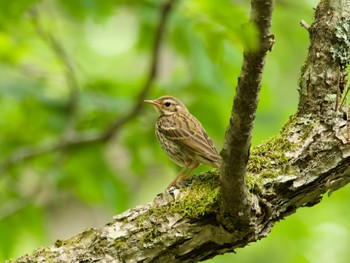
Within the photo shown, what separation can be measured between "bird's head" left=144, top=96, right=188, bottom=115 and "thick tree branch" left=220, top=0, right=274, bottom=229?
3259 millimetres

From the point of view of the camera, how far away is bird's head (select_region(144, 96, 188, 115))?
314 inches

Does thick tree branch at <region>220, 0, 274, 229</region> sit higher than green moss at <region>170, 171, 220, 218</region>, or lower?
lower

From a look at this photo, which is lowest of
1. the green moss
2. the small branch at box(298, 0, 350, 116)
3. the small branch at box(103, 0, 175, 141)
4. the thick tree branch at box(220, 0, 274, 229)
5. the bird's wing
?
the thick tree branch at box(220, 0, 274, 229)

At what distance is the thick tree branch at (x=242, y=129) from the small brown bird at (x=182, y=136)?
1.71 metres

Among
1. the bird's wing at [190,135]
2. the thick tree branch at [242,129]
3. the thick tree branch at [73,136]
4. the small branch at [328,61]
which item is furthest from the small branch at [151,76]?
the thick tree branch at [242,129]

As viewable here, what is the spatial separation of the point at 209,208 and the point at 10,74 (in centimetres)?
608

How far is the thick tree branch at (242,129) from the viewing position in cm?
351

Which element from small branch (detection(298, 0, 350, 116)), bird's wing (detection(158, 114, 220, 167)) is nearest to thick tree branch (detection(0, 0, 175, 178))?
bird's wing (detection(158, 114, 220, 167))

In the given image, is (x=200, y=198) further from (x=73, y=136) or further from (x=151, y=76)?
(x=73, y=136)

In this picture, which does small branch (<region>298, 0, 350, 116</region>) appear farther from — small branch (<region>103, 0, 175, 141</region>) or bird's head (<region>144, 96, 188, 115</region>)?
bird's head (<region>144, 96, 188, 115</region>)

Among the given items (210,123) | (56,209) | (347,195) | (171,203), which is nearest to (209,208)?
(171,203)

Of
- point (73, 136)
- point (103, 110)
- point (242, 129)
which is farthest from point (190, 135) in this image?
point (242, 129)

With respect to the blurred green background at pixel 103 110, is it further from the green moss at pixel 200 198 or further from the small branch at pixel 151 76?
the green moss at pixel 200 198

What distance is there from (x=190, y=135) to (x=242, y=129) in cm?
297
